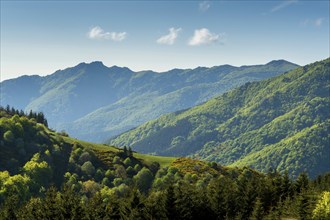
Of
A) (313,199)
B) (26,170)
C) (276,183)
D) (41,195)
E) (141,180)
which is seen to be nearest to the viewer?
(313,199)

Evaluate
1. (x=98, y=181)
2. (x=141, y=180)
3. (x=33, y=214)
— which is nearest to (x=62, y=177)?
(x=98, y=181)

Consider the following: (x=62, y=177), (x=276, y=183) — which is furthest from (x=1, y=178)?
(x=276, y=183)

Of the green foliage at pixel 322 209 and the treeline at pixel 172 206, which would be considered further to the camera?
the green foliage at pixel 322 209

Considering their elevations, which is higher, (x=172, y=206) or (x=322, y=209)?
(x=172, y=206)

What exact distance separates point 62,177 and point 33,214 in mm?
112221

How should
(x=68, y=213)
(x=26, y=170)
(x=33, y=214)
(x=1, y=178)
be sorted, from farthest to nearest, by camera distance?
(x=26, y=170)
(x=1, y=178)
(x=33, y=214)
(x=68, y=213)

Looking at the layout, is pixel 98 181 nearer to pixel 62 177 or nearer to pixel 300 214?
pixel 62 177

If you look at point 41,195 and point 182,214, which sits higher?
point 182,214

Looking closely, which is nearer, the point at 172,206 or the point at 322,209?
the point at 172,206

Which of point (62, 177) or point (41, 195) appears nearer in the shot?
point (41, 195)

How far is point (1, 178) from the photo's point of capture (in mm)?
152250

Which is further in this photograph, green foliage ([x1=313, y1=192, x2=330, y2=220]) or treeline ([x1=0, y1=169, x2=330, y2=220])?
green foliage ([x1=313, y1=192, x2=330, y2=220])

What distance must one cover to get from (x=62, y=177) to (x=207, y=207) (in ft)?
393

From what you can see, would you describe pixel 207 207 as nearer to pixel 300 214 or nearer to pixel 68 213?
pixel 300 214
